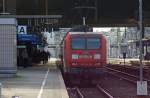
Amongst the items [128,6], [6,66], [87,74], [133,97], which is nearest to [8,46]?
[6,66]

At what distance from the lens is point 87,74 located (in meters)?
31.0

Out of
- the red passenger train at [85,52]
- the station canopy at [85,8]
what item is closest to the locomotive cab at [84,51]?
the red passenger train at [85,52]

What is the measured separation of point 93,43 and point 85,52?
69 cm

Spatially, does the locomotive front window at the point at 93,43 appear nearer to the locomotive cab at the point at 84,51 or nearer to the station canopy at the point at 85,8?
the locomotive cab at the point at 84,51

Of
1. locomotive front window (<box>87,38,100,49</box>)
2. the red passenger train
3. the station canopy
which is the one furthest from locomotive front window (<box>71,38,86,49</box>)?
the station canopy

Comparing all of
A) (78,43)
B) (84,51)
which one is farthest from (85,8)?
(84,51)

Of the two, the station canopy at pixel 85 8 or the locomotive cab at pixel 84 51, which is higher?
the station canopy at pixel 85 8

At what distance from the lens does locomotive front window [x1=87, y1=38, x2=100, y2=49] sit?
31.1 meters

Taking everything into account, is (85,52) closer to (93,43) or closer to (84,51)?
(84,51)

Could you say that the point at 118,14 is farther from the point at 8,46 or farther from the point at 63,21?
the point at 8,46

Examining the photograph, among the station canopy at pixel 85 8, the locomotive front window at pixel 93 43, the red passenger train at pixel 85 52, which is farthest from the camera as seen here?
the station canopy at pixel 85 8

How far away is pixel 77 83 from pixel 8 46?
5624mm

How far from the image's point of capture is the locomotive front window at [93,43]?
31062 millimetres

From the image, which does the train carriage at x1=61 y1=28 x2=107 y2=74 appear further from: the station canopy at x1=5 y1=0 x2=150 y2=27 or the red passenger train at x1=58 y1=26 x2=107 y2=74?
the station canopy at x1=5 y1=0 x2=150 y2=27
